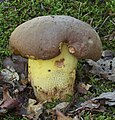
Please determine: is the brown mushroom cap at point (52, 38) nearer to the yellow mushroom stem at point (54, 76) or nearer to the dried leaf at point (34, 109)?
the yellow mushroom stem at point (54, 76)

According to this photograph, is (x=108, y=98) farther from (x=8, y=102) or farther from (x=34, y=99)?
(x=8, y=102)

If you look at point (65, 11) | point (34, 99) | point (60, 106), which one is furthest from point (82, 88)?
point (65, 11)

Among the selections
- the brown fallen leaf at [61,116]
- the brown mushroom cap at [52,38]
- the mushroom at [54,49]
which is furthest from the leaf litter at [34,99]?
the brown mushroom cap at [52,38]

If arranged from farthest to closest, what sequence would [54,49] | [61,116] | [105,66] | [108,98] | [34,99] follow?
[105,66]
[34,99]
[108,98]
[61,116]
[54,49]

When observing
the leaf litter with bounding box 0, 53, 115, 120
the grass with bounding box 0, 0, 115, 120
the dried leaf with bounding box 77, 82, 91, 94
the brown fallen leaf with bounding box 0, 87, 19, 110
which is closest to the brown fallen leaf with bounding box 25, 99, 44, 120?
Answer: the leaf litter with bounding box 0, 53, 115, 120

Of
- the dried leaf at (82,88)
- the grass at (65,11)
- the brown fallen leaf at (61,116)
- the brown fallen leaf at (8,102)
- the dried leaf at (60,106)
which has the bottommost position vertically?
the brown fallen leaf at (61,116)

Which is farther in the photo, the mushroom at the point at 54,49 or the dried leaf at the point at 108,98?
the dried leaf at the point at 108,98

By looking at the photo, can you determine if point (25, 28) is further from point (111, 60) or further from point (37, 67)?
point (111, 60)
